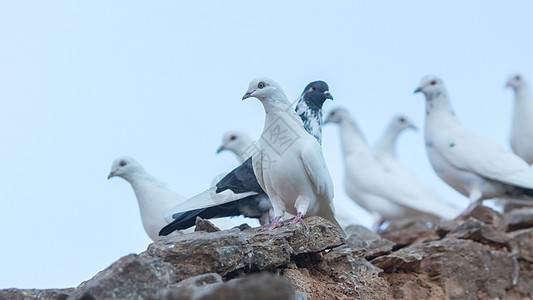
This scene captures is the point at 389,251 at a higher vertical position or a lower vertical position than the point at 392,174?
lower

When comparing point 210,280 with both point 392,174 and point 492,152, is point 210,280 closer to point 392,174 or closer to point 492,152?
point 492,152

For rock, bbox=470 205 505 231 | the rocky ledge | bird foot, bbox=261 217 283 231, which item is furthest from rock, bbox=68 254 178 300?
rock, bbox=470 205 505 231

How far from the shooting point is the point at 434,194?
14.6m

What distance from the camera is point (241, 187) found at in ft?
27.2

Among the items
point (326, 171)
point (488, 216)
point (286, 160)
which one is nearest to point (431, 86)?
point (488, 216)

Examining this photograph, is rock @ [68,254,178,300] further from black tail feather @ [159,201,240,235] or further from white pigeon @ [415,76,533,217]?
white pigeon @ [415,76,533,217]

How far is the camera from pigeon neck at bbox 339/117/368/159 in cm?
1509

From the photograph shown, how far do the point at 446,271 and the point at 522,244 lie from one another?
6.13 feet

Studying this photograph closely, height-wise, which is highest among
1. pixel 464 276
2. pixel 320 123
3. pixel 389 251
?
pixel 320 123

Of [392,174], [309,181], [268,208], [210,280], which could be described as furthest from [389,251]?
[392,174]

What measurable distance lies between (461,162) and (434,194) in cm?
287

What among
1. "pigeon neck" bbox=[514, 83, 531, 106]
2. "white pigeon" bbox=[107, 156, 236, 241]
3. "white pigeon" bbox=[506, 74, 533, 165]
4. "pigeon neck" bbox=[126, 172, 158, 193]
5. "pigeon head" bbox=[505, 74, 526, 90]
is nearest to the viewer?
"white pigeon" bbox=[107, 156, 236, 241]

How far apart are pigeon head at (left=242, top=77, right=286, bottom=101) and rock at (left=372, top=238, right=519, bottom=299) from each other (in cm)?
222

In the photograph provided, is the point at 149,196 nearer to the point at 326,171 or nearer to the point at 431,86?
the point at 326,171
